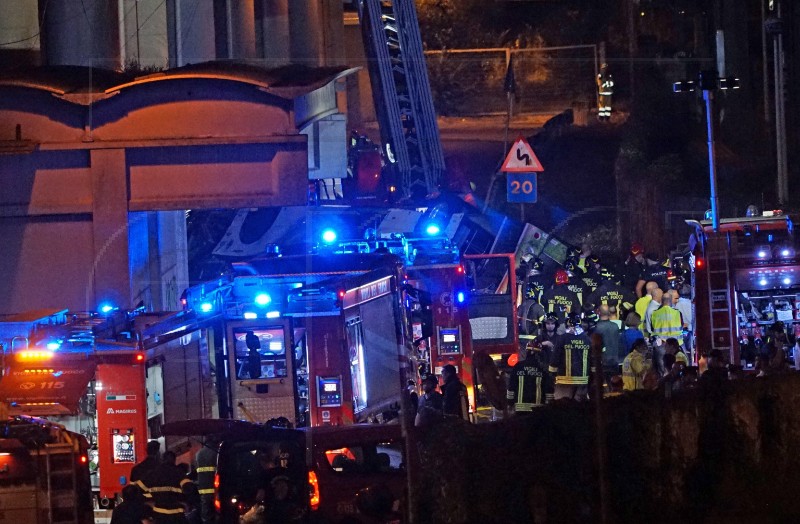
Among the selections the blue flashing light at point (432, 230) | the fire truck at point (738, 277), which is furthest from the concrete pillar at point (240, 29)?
the fire truck at point (738, 277)

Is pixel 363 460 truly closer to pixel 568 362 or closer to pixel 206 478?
pixel 206 478

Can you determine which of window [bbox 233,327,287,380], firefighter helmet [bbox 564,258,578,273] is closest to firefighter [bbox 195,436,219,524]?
window [bbox 233,327,287,380]

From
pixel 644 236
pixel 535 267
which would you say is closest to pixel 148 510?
pixel 535 267

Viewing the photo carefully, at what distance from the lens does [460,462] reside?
29.0ft

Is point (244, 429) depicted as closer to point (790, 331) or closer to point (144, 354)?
point (144, 354)

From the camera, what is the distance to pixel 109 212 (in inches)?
751

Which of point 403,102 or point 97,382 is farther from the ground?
point 403,102

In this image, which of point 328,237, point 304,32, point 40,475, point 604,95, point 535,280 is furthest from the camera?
point 604,95

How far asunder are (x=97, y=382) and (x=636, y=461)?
20.4 feet

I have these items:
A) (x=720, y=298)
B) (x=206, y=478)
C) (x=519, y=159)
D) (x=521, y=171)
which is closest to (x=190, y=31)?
(x=519, y=159)

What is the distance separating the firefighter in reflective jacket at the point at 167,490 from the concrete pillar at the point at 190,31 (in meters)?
13.3

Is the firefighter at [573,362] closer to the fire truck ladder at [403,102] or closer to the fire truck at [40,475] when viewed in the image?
the fire truck at [40,475]

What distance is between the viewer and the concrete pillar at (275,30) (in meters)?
27.3

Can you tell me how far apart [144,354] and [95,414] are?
83cm
